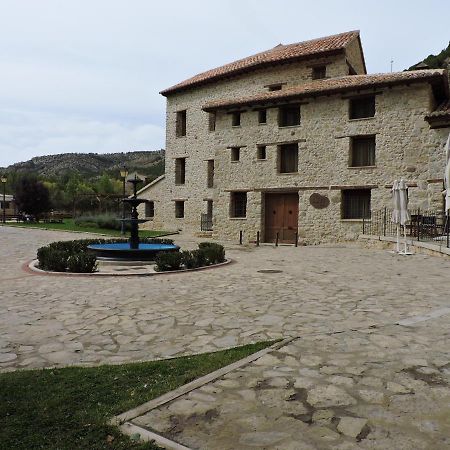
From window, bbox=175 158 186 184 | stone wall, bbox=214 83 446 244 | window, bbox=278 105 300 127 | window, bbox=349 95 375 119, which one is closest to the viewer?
stone wall, bbox=214 83 446 244

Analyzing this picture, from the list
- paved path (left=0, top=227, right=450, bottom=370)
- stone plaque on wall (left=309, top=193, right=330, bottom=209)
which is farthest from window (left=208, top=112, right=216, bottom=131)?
paved path (left=0, top=227, right=450, bottom=370)

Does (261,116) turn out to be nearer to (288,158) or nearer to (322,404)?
(288,158)

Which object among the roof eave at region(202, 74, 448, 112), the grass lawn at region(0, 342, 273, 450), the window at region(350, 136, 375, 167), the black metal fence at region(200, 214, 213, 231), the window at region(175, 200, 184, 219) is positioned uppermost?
the roof eave at region(202, 74, 448, 112)

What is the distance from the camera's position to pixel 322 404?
3273mm

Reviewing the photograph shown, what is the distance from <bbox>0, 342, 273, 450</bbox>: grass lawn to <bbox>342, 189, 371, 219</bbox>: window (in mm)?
18517

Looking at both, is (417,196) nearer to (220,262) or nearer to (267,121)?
(267,121)

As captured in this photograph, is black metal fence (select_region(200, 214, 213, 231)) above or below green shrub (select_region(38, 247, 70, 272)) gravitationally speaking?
above

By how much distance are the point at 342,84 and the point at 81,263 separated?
1703 centimetres

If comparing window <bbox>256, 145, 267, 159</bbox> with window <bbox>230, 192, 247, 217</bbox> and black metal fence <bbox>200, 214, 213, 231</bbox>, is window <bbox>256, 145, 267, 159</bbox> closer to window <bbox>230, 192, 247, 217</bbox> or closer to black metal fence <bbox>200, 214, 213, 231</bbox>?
window <bbox>230, 192, 247, 217</bbox>

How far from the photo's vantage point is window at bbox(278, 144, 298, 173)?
23781 millimetres

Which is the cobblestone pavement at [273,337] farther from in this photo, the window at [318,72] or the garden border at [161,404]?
the window at [318,72]

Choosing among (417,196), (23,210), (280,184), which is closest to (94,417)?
(417,196)

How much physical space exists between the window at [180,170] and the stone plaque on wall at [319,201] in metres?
12.7

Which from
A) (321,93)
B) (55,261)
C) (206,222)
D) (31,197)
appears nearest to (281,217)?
(206,222)
